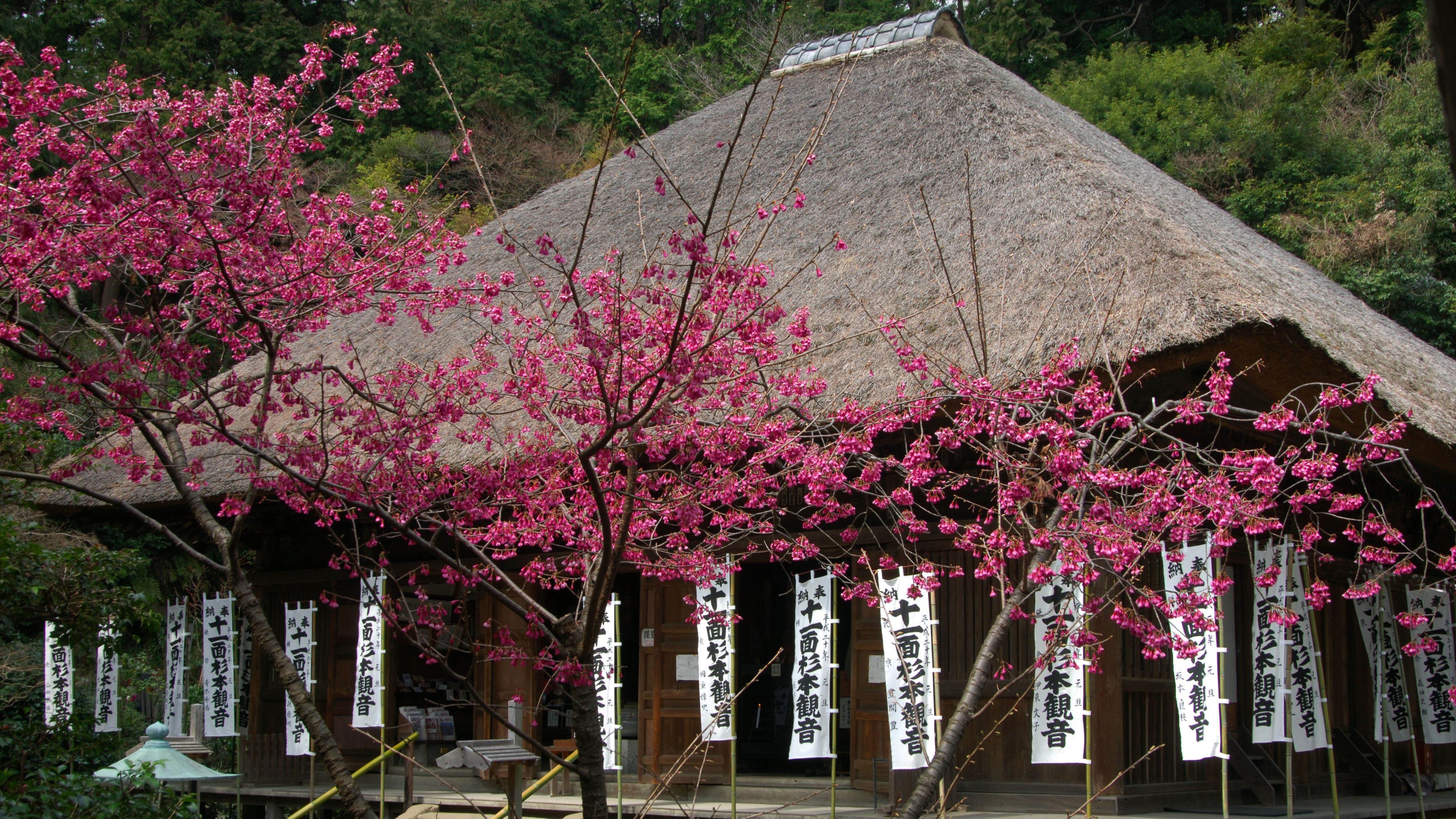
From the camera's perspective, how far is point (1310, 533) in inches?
193

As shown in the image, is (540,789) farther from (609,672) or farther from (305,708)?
(305,708)

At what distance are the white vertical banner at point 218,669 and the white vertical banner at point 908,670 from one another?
5089 millimetres

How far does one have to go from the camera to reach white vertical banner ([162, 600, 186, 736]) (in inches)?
353

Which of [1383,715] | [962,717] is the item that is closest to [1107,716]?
[1383,715]

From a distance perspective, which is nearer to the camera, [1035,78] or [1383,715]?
[1383,715]

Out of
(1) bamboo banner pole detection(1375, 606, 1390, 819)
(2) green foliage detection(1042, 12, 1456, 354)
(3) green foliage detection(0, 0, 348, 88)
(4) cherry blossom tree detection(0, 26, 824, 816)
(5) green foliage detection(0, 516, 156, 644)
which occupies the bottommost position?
(1) bamboo banner pole detection(1375, 606, 1390, 819)

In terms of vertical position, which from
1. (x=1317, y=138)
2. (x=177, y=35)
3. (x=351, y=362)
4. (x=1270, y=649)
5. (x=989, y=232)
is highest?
(x=177, y=35)

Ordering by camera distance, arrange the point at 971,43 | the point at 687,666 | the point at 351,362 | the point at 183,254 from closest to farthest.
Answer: the point at 183,254, the point at 351,362, the point at 687,666, the point at 971,43

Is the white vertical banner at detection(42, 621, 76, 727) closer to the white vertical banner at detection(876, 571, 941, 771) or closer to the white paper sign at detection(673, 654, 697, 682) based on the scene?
the white paper sign at detection(673, 654, 697, 682)

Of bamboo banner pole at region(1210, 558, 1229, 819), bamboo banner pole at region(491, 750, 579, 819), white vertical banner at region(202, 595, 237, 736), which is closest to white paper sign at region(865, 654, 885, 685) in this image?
bamboo banner pole at region(491, 750, 579, 819)

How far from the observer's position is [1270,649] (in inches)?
232

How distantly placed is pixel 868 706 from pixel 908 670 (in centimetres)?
138

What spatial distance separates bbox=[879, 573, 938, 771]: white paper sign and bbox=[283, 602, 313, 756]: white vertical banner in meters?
4.28

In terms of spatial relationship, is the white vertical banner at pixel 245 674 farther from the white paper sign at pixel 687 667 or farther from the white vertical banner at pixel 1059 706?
the white vertical banner at pixel 1059 706
